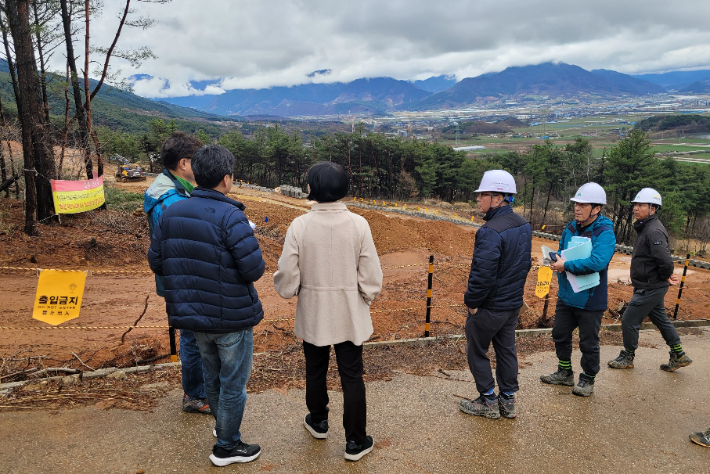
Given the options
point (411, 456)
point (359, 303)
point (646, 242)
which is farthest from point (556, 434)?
point (646, 242)

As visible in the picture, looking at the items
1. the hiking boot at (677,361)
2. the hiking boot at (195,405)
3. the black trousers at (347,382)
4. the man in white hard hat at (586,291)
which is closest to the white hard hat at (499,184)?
the man in white hard hat at (586,291)

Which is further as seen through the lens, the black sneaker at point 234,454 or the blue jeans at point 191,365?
the blue jeans at point 191,365

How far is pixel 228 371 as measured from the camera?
246 cm

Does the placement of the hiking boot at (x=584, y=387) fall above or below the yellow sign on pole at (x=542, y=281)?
below

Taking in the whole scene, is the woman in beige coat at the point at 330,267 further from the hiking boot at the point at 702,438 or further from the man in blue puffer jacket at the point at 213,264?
the hiking boot at the point at 702,438

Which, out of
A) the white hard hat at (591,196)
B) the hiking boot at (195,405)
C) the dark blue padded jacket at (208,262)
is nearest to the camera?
the dark blue padded jacket at (208,262)

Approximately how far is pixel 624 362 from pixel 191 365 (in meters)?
4.41

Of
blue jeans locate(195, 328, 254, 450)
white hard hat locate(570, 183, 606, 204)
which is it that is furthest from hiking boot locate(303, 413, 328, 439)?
white hard hat locate(570, 183, 606, 204)

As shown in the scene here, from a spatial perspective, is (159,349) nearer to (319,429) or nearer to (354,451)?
(319,429)

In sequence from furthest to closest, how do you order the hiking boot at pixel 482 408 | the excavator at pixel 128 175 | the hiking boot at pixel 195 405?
1. the excavator at pixel 128 175
2. the hiking boot at pixel 482 408
3. the hiking boot at pixel 195 405

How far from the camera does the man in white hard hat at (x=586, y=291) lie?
355cm

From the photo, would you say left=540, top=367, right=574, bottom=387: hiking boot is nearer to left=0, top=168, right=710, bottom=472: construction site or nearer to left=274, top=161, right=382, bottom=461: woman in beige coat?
left=0, top=168, right=710, bottom=472: construction site

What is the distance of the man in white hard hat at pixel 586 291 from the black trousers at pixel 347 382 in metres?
2.11

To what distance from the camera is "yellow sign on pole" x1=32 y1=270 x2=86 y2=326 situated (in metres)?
3.82
